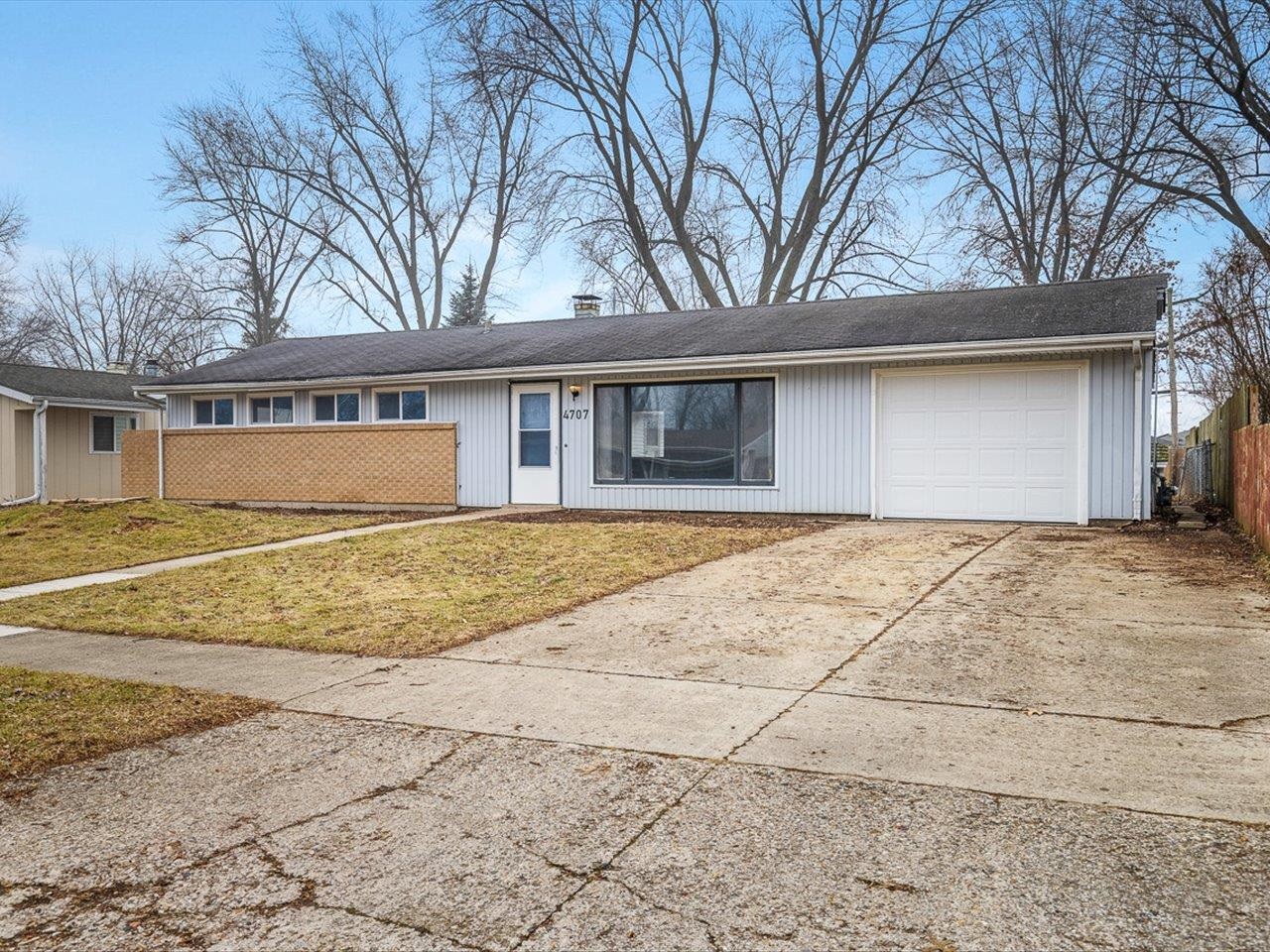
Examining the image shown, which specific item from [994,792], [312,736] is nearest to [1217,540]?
[994,792]

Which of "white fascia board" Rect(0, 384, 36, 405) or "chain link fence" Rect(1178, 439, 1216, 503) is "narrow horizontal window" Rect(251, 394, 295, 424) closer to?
"white fascia board" Rect(0, 384, 36, 405)

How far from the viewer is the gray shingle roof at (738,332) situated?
1280cm

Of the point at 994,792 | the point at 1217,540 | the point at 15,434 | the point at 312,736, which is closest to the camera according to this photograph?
the point at 994,792

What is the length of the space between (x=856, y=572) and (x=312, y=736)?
5526 millimetres

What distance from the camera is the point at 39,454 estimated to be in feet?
66.8

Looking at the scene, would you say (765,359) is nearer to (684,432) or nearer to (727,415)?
(727,415)

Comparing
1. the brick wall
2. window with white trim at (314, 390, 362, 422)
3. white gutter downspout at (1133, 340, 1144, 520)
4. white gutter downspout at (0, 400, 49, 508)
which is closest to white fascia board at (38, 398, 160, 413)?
white gutter downspout at (0, 400, 49, 508)

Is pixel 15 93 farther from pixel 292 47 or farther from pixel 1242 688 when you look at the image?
pixel 1242 688

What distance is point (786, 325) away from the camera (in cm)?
1542

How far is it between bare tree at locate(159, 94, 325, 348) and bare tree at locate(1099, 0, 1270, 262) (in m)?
24.5

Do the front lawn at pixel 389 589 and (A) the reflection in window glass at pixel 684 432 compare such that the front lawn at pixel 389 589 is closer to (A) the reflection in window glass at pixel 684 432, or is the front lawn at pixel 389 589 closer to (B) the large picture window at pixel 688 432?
(B) the large picture window at pixel 688 432

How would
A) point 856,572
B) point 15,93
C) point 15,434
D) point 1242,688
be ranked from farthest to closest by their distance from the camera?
1. point 15,93
2. point 15,434
3. point 856,572
4. point 1242,688

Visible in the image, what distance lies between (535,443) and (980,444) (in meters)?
7.11

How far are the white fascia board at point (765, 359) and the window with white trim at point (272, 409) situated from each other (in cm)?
27
